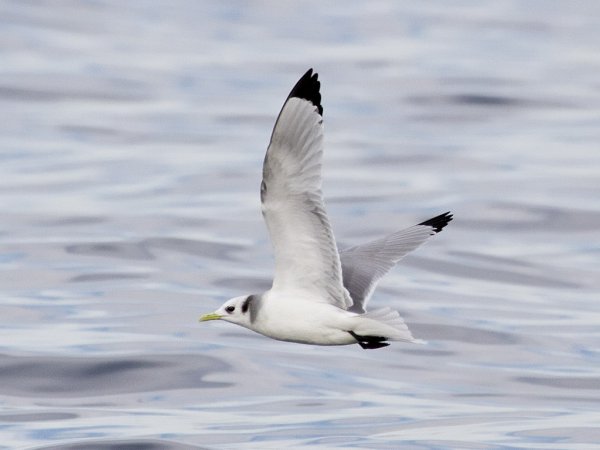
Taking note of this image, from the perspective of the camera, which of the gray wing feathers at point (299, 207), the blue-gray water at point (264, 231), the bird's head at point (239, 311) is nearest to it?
the gray wing feathers at point (299, 207)

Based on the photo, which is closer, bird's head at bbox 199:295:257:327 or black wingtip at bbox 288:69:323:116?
black wingtip at bbox 288:69:323:116

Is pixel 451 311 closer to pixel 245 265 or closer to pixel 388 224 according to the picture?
pixel 245 265

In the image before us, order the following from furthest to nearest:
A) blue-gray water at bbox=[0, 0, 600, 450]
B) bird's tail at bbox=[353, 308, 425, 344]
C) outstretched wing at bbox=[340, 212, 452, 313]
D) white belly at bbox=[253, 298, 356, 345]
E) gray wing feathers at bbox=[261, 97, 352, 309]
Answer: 1. blue-gray water at bbox=[0, 0, 600, 450]
2. outstretched wing at bbox=[340, 212, 452, 313]
3. white belly at bbox=[253, 298, 356, 345]
4. gray wing feathers at bbox=[261, 97, 352, 309]
5. bird's tail at bbox=[353, 308, 425, 344]

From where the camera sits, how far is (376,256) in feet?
36.2

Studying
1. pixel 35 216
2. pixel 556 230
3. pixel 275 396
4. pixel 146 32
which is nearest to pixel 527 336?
pixel 275 396

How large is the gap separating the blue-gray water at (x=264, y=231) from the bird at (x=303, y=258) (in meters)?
3.85

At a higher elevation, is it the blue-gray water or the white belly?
the blue-gray water

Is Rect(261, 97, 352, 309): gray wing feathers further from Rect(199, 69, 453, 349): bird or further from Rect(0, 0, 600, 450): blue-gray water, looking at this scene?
Rect(0, 0, 600, 450): blue-gray water

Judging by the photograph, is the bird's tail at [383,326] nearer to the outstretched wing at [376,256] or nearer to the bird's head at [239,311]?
the bird's head at [239,311]

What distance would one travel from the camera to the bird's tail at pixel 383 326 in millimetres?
9078

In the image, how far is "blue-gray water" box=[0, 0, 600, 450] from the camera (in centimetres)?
1490

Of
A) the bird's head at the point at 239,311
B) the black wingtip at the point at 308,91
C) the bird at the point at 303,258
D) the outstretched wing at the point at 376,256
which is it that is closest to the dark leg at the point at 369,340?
the bird at the point at 303,258

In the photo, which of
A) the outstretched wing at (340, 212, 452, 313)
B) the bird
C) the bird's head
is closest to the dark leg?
the bird

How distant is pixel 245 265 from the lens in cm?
2008
